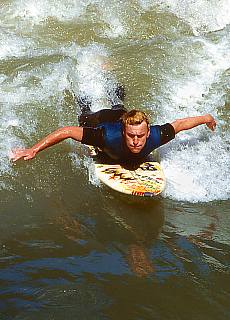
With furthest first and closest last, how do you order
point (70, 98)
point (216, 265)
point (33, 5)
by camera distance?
1. point (33, 5)
2. point (70, 98)
3. point (216, 265)

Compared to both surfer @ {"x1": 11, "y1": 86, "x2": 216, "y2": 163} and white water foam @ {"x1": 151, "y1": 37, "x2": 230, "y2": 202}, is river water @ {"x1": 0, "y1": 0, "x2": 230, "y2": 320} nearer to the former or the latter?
white water foam @ {"x1": 151, "y1": 37, "x2": 230, "y2": 202}

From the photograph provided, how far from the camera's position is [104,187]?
225 inches

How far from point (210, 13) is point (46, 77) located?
448cm

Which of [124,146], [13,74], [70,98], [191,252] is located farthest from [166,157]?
[13,74]

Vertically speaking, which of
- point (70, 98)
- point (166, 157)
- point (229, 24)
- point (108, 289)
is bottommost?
point (108, 289)

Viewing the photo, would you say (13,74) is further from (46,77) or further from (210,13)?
(210,13)

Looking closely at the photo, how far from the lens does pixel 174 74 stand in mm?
8320

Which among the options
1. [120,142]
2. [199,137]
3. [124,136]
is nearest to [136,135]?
[124,136]

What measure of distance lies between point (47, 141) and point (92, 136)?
44 cm

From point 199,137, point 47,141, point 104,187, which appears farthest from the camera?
point 199,137

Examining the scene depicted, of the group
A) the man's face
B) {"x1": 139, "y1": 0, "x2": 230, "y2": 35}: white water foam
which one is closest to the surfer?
the man's face

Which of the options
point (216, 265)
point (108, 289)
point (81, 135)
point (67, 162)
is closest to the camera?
point (108, 289)

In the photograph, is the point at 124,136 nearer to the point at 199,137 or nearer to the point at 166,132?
the point at 166,132

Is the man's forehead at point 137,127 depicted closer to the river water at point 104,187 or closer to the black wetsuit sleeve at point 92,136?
the black wetsuit sleeve at point 92,136
